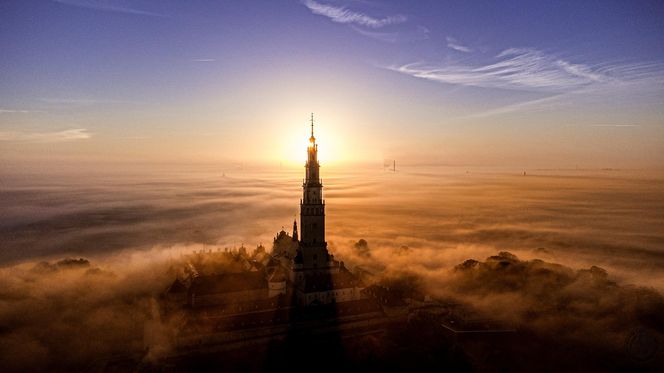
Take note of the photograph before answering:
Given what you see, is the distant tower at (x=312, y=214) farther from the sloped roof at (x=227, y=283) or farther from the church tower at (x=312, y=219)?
the sloped roof at (x=227, y=283)

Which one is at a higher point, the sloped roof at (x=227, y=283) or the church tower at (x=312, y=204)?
the church tower at (x=312, y=204)

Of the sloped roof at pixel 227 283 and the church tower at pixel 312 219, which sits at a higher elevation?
the church tower at pixel 312 219

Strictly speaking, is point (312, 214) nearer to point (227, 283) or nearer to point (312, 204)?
point (312, 204)

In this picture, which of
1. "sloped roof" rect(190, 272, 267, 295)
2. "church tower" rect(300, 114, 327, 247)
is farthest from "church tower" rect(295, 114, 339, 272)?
"sloped roof" rect(190, 272, 267, 295)

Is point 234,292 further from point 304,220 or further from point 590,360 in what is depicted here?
point 590,360

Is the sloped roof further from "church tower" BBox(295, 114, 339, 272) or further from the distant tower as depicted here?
the distant tower

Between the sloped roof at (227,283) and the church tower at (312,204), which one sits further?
the church tower at (312,204)

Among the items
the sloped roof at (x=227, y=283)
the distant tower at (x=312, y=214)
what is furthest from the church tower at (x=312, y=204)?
the sloped roof at (x=227, y=283)

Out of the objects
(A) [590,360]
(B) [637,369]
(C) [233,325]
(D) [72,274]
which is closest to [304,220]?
(C) [233,325]

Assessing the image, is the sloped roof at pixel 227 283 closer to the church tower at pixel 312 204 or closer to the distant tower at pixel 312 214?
the distant tower at pixel 312 214
